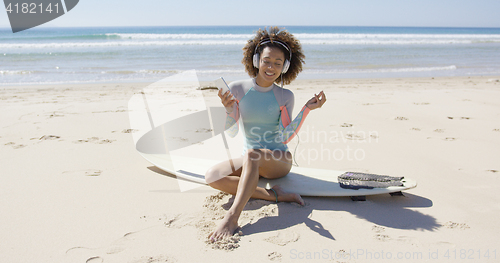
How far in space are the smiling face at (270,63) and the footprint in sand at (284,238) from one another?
1.12 m

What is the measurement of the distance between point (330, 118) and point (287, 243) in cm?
327

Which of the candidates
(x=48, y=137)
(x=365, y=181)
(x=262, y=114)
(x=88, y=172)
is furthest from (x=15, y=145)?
(x=365, y=181)

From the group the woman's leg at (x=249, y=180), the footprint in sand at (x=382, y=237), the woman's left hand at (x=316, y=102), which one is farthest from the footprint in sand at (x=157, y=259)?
the woman's left hand at (x=316, y=102)

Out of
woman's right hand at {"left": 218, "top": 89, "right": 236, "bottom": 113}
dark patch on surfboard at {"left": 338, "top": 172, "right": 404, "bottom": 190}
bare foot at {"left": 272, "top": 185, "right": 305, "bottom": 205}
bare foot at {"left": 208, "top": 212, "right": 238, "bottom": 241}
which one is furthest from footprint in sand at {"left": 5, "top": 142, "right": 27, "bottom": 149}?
dark patch on surfboard at {"left": 338, "top": 172, "right": 404, "bottom": 190}

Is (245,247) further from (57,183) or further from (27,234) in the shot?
(57,183)

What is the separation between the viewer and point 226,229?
6.75 ft

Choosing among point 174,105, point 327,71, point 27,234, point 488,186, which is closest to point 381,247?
point 488,186

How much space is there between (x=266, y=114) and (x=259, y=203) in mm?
668

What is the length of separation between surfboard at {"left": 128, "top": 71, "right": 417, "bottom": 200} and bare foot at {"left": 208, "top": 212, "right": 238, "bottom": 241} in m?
0.61

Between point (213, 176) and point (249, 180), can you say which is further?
point (213, 176)

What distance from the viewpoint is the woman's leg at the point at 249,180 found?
6.90 ft

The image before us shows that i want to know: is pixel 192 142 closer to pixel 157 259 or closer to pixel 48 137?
pixel 48 137

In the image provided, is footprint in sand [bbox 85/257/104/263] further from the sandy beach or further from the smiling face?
the smiling face

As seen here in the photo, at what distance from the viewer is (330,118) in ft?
16.4
